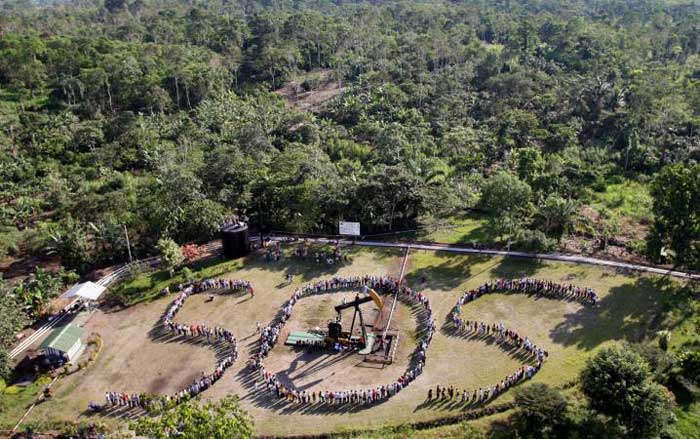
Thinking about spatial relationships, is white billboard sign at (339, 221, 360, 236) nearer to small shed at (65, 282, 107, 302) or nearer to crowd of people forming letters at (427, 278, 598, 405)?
crowd of people forming letters at (427, 278, 598, 405)

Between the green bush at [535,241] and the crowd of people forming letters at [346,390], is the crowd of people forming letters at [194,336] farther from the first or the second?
the green bush at [535,241]

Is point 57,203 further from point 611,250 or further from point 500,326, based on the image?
point 611,250

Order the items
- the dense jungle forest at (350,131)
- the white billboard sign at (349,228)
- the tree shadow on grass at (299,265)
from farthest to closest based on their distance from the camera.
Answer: the dense jungle forest at (350,131) → the white billboard sign at (349,228) → the tree shadow on grass at (299,265)

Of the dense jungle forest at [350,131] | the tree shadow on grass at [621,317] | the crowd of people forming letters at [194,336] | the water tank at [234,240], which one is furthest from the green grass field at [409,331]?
the dense jungle forest at [350,131]

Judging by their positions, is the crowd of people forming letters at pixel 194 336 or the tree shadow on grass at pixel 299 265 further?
the tree shadow on grass at pixel 299 265

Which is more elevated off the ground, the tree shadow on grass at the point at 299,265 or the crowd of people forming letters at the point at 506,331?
the tree shadow on grass at the point at 299,265

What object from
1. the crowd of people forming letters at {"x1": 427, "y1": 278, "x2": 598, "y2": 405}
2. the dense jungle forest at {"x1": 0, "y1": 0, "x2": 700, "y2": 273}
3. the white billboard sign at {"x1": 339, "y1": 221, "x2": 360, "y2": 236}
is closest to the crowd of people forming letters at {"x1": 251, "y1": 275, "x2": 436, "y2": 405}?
the crowd of people forming letters at {"x1": 427, "y1": 278, "x2": 598, "y2": 405}
